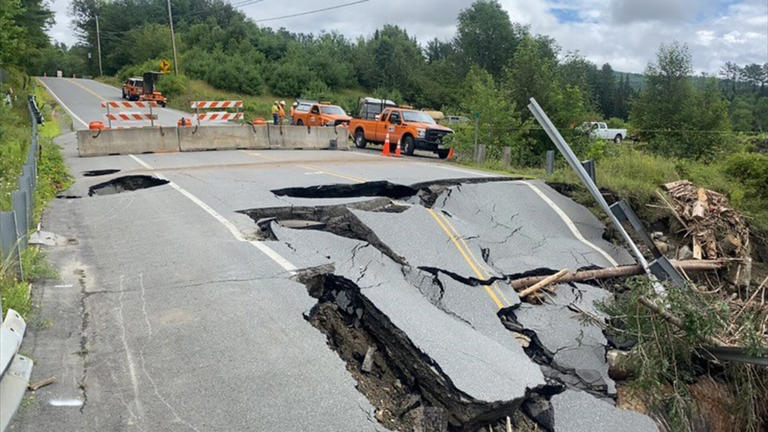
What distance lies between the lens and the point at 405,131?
23.2m

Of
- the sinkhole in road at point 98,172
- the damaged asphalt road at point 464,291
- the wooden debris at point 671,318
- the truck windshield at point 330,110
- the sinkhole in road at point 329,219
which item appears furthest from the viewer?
the truck windshield at point 330,110

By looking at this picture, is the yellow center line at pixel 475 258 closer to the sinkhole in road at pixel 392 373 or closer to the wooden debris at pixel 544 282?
the wooden debris at pixel 544 282

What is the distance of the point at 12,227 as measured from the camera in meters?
6.38

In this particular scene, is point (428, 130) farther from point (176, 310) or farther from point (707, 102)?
point (176, 310)

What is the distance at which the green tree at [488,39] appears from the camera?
80188 millimetres

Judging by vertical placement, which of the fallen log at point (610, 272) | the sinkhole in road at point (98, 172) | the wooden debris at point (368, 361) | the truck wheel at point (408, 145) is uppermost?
the truck wheel at point (408, 145)

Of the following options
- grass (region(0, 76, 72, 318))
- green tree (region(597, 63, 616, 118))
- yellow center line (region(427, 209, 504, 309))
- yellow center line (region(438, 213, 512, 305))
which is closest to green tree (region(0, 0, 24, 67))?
grass (region(0, 76, 72, 318))

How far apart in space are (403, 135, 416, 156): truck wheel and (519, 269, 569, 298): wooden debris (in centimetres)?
1486

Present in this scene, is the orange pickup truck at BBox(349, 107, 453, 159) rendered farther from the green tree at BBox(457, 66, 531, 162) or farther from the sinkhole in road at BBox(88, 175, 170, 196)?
the sinkhole in road at BBox(88, 175, 170, 196)

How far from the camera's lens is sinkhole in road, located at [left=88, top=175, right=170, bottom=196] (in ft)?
40.8

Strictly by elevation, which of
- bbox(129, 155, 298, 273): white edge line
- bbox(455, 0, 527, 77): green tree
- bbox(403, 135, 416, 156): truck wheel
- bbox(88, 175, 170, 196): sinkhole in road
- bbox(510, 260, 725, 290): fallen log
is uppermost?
bbox(455, 0, 527, 77): green tree

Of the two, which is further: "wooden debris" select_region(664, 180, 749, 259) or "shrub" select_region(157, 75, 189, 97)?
"shrub" select_region(157, 75, 189, 97)

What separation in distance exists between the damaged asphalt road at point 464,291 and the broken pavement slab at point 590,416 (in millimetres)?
16

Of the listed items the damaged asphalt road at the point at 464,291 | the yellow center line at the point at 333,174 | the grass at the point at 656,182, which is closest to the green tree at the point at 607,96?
the grass at the point at 656,182
